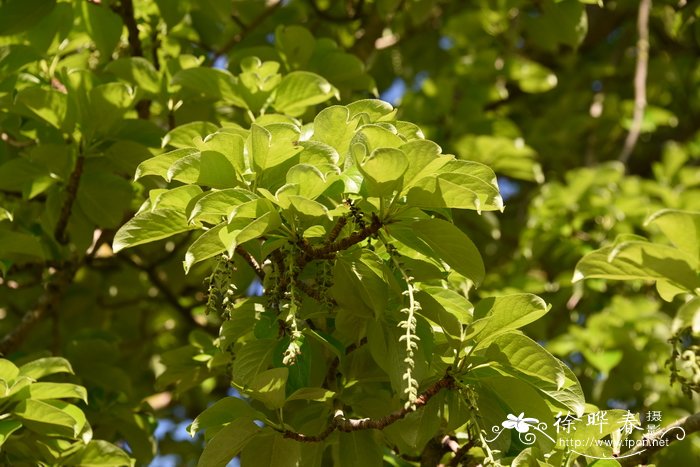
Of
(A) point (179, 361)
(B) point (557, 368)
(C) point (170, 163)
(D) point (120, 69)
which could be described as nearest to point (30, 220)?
(D) point (120, 69)

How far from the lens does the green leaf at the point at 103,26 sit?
6.47ft

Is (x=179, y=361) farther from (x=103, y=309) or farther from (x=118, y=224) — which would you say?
(x=103, y=309)

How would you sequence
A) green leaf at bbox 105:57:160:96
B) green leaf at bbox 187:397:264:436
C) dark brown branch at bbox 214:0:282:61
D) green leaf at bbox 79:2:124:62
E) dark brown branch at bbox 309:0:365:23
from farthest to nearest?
dark brown branch at bbox 309:0:365:23 < dark brown branch at bbox 214:0:282:61 < green leaf at bbox 79:2:124:62 < green leaf at bbox 105:57:160:96 < green leaf at bbox 187:397:264:436

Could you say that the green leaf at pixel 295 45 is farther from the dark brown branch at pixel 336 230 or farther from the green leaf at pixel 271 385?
the green leaf at pixel 271 385

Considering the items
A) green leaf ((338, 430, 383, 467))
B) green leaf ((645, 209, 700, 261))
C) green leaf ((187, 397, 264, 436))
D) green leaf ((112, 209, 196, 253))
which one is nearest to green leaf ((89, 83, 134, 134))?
green leaf ((112, 209, 196, 253))

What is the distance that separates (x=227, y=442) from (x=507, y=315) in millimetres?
469

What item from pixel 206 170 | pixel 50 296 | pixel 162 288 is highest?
pixel 206 170

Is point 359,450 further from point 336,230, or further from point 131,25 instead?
point 131,25

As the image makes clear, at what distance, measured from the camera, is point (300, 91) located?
1.75 m

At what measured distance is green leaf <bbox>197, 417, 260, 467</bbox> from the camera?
126cm

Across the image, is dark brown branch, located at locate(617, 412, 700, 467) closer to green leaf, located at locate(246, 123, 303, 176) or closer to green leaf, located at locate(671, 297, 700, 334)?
green leaf, located at locate(671, 297, 700, 334)

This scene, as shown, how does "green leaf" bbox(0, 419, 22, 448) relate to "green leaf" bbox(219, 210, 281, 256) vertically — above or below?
below

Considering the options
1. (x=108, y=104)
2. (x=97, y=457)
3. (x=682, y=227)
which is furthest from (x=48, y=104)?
(x=682, y=227)

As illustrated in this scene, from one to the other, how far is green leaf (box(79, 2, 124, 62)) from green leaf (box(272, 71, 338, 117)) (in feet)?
1.63
